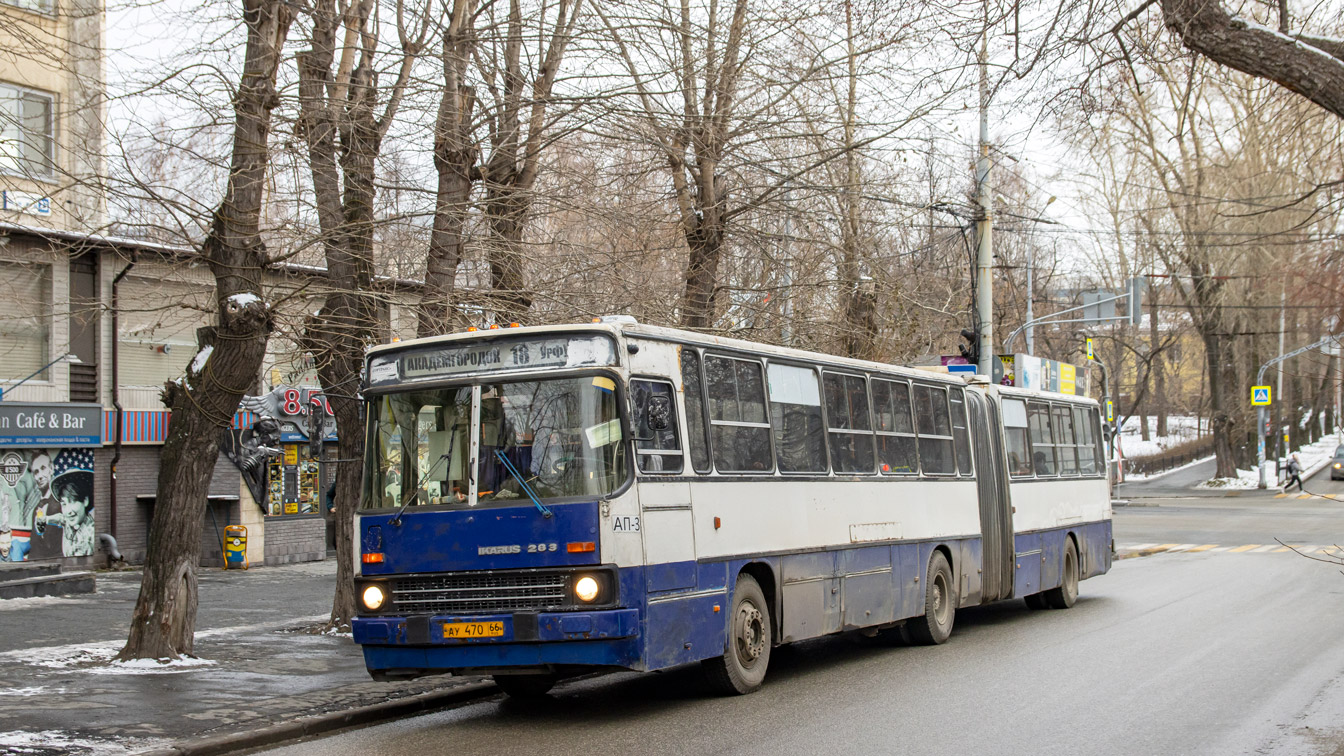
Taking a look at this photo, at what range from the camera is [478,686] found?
11.2 m

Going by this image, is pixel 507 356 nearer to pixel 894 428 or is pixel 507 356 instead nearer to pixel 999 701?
pixel 999 701

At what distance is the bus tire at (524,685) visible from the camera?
421 inches

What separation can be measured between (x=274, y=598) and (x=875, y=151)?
427 inches

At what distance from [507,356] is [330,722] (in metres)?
3.01

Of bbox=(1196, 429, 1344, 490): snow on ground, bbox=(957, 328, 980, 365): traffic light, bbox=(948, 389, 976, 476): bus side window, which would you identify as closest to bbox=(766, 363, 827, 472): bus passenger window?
bbox=(948, 389, 976, 476): bus side window

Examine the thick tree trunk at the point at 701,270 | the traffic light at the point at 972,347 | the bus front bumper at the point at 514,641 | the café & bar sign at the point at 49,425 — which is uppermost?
the thick tree trunk at the point at 701,270

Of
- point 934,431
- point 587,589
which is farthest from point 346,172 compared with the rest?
point 934,431

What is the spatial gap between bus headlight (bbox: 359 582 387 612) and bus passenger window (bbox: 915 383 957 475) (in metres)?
7.08

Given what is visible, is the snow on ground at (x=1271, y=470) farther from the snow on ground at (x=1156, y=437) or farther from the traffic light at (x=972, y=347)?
the traffic light at (x=972, y=347)

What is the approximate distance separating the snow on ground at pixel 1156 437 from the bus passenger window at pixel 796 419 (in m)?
67.6

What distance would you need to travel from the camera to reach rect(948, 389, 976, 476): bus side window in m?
15.8

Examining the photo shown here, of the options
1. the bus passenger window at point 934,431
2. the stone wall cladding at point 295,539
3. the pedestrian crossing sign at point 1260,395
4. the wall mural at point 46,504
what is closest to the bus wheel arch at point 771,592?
the bus passenger window at point 934,431

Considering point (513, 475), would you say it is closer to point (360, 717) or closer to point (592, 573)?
point (592, 573)

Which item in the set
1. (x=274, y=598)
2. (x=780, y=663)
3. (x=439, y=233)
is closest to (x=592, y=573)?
(x=780, y=663)
